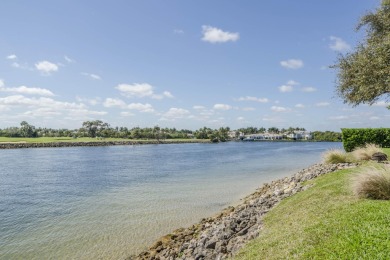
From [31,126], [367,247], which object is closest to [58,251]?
[367,247]

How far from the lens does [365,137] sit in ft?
116

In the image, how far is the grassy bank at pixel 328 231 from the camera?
22.6ft

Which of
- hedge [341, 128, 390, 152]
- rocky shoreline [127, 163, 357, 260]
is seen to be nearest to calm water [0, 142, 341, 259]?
rocky shoreline [127, 163, 357, 260]

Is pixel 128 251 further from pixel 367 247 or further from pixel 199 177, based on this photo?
pixel 199 177

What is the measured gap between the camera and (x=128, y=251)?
47.1 feet

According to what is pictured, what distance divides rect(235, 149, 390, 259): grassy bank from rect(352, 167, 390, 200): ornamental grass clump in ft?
1.47

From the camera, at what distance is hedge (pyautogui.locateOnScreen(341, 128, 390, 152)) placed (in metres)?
35.0

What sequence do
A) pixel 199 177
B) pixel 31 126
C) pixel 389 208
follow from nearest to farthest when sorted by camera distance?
pixel 389 208 < pixel 199 177 < pixel 31 126

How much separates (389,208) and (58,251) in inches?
561

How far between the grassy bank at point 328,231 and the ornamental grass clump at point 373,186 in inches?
17.7

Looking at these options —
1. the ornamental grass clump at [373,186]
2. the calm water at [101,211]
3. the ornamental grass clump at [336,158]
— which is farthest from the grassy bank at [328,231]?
the ornamental grass clump at [336,158]

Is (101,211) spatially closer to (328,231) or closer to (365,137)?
(328,231)

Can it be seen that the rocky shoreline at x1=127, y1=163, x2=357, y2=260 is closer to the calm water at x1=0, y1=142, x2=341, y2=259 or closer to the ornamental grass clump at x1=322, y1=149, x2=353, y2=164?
the calm water at x1=0, y1=142, x2=341, y2=259

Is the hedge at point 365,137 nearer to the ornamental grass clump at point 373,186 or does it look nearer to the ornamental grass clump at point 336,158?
the ornamental grass clump at point 336,158
